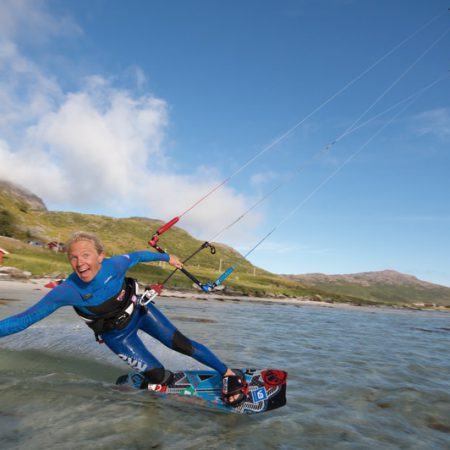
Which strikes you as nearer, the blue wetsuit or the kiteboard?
the blue wetsuit

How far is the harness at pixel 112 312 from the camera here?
6352mm

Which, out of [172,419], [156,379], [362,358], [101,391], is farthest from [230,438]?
[362,358]

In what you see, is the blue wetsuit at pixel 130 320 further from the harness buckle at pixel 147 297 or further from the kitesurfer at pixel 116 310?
the harness buckle at pixel 147 297

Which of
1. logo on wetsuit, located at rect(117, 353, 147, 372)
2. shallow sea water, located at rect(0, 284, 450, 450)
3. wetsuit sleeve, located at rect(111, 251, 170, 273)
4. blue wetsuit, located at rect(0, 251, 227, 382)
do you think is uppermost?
wetsuit sleeve, located at rect(111, 251, 170, 273)

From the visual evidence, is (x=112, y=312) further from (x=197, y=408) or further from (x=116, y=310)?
(x=197, y=408)

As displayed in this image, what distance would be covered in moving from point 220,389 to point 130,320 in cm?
215

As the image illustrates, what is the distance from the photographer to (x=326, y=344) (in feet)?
53.7

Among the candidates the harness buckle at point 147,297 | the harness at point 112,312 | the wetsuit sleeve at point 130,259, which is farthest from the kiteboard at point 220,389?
the wetsuit sleeve at point 130,259

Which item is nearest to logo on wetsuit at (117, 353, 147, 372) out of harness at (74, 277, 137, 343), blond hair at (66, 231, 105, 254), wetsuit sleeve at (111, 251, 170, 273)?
harness at (74, 277, 137, 343)

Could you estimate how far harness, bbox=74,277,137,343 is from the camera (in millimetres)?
6352

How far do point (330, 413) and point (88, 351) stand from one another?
709 cm

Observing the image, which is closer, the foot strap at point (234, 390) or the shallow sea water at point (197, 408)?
the shallow sea water at point (197, 408)

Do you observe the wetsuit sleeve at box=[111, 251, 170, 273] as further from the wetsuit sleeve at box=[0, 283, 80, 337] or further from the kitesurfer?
the wetsuit sleeve at box=[0, 283, 80, 337]

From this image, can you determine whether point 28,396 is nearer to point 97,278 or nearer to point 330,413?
point 97,278
